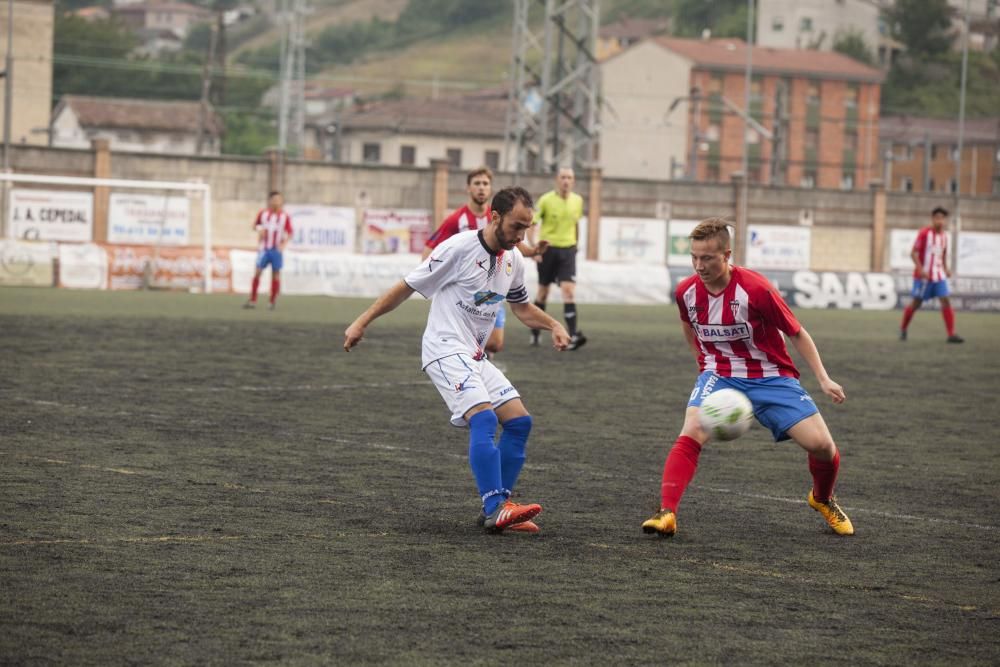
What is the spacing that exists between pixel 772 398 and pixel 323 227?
3540cm

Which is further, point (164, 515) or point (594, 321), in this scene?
point (594, 321)

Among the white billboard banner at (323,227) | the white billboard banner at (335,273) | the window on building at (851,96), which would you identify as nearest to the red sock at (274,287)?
the white billboard banner at (335,273)

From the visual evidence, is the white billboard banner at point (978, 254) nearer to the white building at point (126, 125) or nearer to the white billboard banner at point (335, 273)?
the white billboard banner at point (335, 273)

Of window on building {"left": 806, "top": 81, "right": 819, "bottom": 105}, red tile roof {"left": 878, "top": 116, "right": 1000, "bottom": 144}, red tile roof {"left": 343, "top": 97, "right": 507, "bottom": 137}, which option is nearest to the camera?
window on building {"left": 806, "top": 81, "right": 819, "bottom": 105}

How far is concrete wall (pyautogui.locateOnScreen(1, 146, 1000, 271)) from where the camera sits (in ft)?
137

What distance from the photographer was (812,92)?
91812 mm

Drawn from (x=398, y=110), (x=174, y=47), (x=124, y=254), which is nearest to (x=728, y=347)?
(x=124, y=254)

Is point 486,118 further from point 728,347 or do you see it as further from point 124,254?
point 728,347

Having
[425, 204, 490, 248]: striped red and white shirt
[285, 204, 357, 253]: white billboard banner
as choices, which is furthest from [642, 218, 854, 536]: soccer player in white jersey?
[285, 204, 357, 253]: white billboard banner

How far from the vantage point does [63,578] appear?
6059 millimetres

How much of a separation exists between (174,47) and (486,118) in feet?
294

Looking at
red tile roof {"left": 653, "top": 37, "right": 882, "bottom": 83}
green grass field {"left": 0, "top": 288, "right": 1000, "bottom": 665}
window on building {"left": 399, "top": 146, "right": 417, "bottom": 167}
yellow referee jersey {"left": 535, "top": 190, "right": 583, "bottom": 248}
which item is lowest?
green grass field {"left": 0, "top": 288, "right": 1000, "bottom": 665}

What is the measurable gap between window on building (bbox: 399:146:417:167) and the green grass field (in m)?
80.9

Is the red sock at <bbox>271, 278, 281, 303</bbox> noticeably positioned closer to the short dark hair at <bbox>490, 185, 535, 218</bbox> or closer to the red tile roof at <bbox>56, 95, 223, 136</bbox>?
the short dark hair at <bbox>490, 185, 535, 218</bbox>
